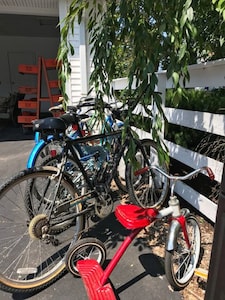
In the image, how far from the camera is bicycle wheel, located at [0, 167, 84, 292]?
1.63 m

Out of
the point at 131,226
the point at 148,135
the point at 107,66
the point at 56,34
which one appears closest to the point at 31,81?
the point at 56,34

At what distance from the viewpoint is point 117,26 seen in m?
1.66

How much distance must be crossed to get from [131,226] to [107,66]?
3.67 ft

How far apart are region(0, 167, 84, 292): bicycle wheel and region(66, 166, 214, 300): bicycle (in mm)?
174

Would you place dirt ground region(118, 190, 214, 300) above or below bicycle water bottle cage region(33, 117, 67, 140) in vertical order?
below

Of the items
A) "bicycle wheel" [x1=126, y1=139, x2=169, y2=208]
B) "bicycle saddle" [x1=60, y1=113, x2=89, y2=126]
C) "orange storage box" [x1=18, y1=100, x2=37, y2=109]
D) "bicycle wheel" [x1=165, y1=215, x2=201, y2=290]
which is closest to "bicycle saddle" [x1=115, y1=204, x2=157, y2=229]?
"bicycle wheel" [x1=165, y1=215, x2=201, y2=290]

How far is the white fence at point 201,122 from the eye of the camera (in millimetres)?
1966

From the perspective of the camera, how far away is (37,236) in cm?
167

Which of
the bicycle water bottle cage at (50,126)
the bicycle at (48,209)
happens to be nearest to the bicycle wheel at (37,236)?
the bicycle at (48,209)

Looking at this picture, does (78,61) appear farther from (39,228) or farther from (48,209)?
(39,228)

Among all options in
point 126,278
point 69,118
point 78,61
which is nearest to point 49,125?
point 69,118

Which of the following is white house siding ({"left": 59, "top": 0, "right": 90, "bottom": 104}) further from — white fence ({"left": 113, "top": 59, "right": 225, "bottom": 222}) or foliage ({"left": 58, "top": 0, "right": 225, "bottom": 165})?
foliage ({"left": 58, "top": 0, "right": 225, "bottom": 165})

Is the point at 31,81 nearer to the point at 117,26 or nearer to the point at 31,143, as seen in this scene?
the point at 31,143

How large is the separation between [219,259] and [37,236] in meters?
1.17
